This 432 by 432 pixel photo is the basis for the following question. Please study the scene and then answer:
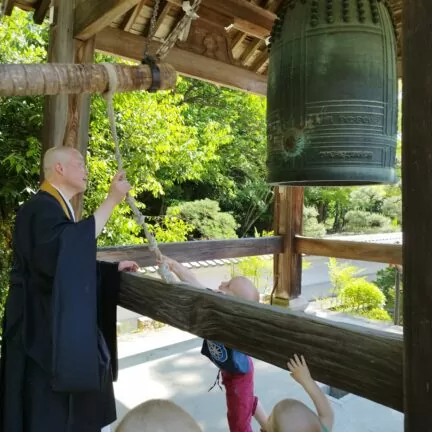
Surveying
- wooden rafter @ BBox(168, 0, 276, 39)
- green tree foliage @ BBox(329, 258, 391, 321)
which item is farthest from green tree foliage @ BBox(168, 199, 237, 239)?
wooden rafter @ BBox(168, 0, 276, 39)

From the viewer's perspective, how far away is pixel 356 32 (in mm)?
1513

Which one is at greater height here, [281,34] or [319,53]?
[281,34]

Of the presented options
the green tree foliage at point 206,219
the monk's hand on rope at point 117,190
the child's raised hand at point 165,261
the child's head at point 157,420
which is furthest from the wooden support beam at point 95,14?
the green tree foliage at point 206,219

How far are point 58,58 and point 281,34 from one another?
1601 millimetres

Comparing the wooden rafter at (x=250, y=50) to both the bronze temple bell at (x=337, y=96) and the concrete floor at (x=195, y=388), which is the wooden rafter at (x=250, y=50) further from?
the concrete floor at (x=195, y=388)

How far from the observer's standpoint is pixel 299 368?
3.55ft

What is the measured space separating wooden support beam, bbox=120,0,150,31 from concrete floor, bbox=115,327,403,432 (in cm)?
289

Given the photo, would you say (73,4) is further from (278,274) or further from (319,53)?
(278,274)

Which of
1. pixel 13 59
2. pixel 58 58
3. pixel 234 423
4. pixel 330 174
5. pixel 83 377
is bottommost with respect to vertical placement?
pixel 234 423

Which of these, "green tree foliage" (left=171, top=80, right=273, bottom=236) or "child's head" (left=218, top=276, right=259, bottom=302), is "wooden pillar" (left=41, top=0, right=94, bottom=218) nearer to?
"child's head" (left=218, top=276, right=259, bottom=302)

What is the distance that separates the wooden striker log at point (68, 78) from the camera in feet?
4.56

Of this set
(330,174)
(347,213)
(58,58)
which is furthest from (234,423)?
(347,213)

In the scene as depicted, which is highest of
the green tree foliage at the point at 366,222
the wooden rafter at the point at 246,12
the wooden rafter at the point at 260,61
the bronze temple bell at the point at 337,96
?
the wooden rafter at the point at 246,12

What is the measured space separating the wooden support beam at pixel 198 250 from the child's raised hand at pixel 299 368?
2.39 meters
